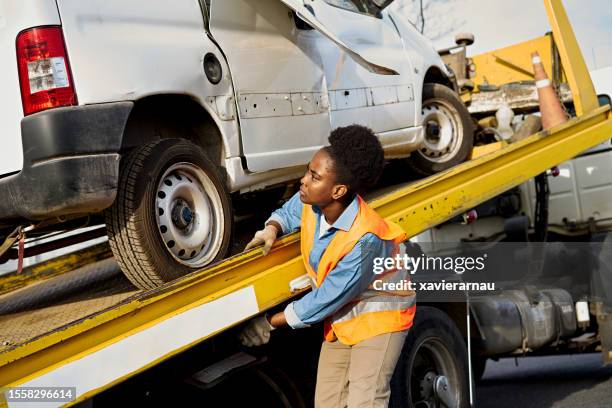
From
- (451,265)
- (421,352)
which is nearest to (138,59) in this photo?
(421,352)

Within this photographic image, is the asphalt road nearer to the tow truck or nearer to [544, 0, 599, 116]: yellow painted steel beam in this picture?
the tow truck

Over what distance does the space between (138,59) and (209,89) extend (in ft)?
1.55

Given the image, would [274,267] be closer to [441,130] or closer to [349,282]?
[349,282]

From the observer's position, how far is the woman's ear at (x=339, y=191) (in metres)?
3.16

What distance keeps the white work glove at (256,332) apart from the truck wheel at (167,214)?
1.17 ft

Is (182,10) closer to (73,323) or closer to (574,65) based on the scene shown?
(73,323)

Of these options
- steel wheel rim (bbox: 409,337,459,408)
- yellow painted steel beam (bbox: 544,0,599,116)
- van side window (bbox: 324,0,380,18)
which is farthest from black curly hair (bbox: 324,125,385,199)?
yellow painted steel beam (bbox: 544,0,599,116)

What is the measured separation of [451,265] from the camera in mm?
5582

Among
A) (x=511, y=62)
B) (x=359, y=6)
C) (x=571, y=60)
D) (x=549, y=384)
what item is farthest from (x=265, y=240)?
(x=549, y=384)

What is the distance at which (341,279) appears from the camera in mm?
3041

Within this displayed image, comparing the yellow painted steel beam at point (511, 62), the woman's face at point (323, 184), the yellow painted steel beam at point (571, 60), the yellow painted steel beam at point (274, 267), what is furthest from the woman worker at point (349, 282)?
the yellow painted steel beam at point (511, 62)

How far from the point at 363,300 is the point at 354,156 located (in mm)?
598

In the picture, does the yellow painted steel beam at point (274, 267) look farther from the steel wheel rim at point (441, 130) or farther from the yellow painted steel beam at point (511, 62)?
the yellow painted steel beam at point (511, 62)

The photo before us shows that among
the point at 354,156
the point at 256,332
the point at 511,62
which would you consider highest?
the point at 511,62
